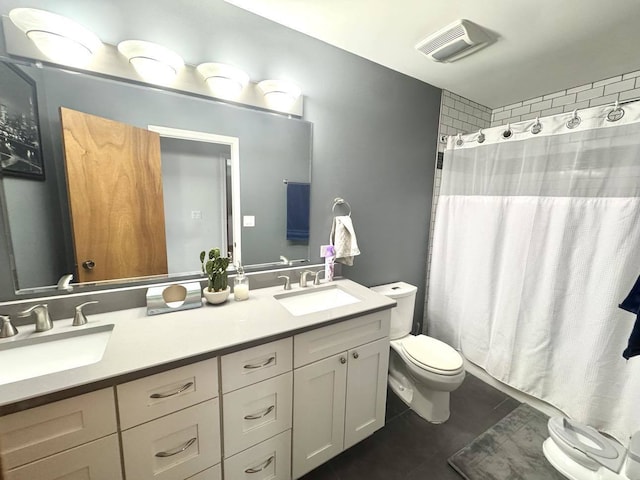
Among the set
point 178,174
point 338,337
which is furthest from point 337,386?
point 178,174

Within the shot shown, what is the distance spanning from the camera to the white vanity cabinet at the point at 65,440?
0.69 meters

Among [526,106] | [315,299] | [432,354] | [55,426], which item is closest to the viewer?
[55,426]

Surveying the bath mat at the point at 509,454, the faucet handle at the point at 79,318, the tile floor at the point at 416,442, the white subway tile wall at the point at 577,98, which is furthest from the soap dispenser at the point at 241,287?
the white subway tile wall at the point at 577,98

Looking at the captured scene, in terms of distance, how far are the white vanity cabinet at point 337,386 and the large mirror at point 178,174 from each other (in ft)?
2.08

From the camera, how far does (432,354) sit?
68.3 inches

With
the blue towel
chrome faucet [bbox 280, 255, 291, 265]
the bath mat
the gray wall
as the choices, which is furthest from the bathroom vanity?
the gray wall

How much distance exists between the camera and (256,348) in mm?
1023

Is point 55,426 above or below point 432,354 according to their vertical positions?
above

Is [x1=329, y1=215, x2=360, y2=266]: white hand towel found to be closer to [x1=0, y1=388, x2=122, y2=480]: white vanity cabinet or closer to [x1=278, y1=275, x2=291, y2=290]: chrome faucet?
[x1=278, y1=275, x2=291, y2=290]: chrome faucet

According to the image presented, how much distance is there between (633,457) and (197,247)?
7.56 feet

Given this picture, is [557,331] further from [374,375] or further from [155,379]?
[155,379]

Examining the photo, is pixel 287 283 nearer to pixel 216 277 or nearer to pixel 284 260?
pixel 284 260

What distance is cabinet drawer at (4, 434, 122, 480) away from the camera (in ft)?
2.36

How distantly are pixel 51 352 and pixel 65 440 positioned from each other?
1.28 feet
